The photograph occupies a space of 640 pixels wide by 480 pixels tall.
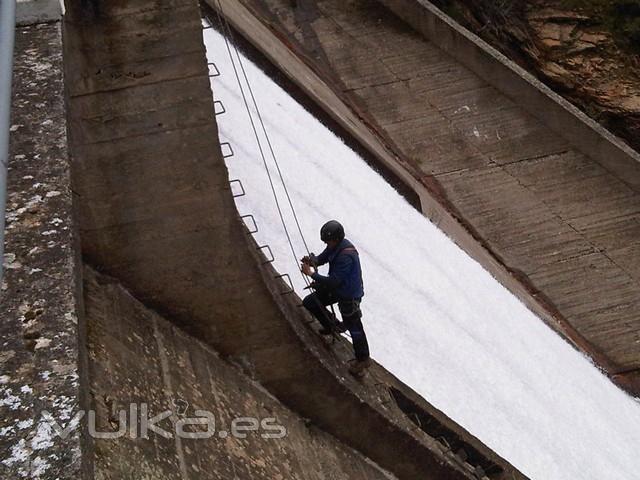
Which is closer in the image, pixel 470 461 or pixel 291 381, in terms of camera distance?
pixel 291 381

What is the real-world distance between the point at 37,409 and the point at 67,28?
8.77 ft

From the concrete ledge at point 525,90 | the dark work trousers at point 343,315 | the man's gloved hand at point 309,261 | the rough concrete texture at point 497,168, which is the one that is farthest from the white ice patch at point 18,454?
the concrete ledge at point 525,90

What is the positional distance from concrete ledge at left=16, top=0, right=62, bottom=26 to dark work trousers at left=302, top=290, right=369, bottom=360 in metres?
2.39

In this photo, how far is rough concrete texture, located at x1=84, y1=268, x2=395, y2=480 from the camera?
142 inches

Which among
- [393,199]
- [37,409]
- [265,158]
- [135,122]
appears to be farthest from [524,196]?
[37,409]

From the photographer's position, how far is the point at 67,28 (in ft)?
14.2

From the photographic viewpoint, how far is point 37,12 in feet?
13.1

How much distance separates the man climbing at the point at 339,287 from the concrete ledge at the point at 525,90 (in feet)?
23.4

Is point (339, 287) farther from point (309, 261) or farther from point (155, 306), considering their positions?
point (155, 306)

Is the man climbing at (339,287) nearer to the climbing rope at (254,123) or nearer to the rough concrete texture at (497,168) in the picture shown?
the climbing rope at (254,123)

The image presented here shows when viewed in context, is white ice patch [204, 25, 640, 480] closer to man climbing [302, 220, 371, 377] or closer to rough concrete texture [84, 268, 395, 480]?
man climbing [302, 220, 371, 377]

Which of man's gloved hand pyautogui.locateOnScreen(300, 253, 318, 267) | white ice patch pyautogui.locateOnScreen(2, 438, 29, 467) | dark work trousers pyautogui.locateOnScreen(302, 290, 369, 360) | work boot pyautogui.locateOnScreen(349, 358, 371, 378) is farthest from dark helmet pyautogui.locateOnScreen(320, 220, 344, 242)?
white ice patch pyautogui.locateOnScreen(2, 438, 29, 467)

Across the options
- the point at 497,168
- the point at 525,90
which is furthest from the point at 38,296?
the point at 525,90

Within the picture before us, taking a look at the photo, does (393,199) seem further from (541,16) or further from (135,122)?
(541,16)
